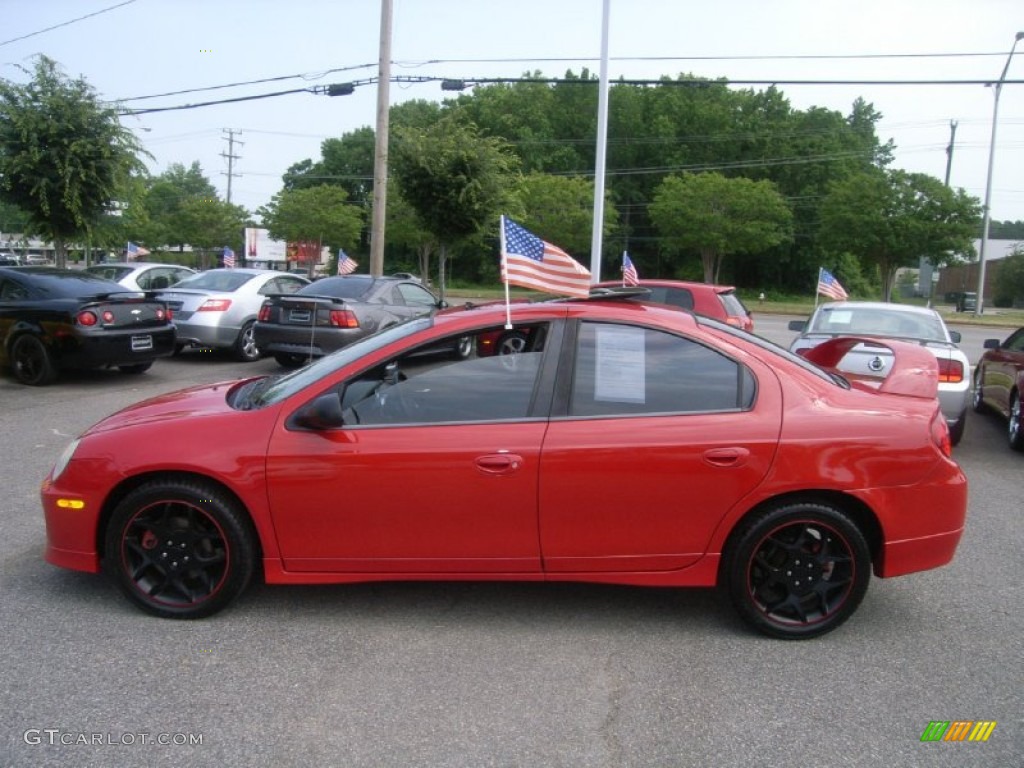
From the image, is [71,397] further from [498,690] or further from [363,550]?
[498,690]

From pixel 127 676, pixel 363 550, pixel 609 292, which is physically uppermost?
pixel 609 292

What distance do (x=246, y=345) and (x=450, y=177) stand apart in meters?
8.90

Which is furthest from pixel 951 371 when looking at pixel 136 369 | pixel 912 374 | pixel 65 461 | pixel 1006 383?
pixel 136 369

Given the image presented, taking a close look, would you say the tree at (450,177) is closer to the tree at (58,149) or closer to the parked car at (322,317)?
the tree at (58,149)

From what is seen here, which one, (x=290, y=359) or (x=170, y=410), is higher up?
(x=170, y=410)

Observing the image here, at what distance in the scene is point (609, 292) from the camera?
4.13 metres

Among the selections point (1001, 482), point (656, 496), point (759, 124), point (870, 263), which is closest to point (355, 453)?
point (656, 496)

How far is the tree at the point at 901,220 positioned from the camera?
36406 millimetres

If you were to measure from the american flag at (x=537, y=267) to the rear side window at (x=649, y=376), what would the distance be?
0.44 m

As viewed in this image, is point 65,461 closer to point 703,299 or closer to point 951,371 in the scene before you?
point 951,371

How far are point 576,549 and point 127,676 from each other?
6.30ft

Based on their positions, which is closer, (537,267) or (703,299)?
(537,267)

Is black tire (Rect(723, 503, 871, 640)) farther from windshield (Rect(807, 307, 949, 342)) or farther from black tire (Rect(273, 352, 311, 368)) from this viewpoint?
black tire (Rect(273, 352, 311, 368))

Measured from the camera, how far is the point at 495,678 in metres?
3.36
